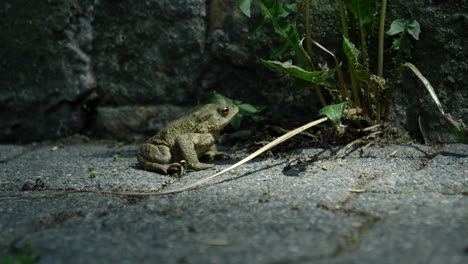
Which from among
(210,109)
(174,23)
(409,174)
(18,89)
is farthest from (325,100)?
(18,89)

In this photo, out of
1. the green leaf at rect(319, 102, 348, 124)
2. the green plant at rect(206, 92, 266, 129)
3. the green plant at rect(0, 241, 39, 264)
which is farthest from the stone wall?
the green plant at rect(0, 241, 39, 264)

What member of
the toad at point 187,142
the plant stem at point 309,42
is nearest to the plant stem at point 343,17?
the plant stem at point 309,42

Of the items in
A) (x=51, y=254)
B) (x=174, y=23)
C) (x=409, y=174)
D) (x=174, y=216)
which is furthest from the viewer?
(x=174, y=23)

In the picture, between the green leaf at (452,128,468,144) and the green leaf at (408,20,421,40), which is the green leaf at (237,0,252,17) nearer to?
the green leaf at (408,20,421,40)

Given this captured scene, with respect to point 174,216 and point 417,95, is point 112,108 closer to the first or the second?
point 174,216

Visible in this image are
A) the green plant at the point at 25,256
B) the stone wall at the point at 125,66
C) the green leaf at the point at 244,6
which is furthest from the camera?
the stone wall at the point at 125,66

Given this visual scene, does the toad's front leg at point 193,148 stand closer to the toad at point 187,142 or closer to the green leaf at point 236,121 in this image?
the toad at point 187,142

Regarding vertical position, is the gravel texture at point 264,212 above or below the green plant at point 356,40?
below
